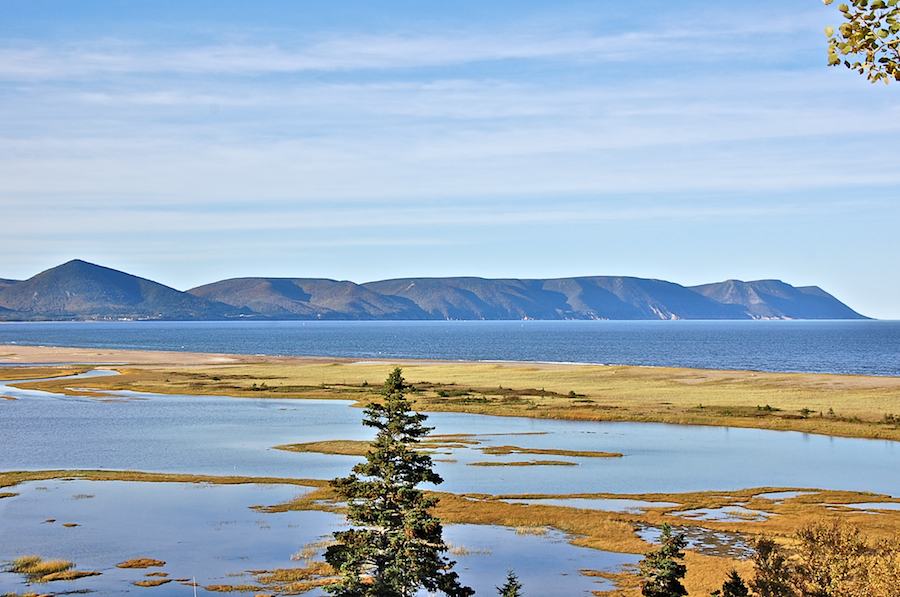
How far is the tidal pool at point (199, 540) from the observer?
31.9 meters

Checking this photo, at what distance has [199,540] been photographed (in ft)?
122

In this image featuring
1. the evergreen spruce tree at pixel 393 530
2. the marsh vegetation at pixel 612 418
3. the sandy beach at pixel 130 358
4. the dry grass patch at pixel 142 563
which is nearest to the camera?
the evergreen spruce tree at pixel 393 530

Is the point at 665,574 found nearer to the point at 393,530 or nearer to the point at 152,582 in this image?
the point at 393,530

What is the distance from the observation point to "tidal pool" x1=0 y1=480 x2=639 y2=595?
3188 cm

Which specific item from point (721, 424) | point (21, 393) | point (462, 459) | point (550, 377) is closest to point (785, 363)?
point (550, 377)

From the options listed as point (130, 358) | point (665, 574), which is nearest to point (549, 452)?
point (665, 574)

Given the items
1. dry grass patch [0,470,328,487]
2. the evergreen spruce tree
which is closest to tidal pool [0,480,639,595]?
dry grass patch [0,470,328,487]

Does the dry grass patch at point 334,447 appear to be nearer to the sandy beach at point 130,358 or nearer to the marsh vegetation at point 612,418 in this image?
the marsh vegetation at point 612,418

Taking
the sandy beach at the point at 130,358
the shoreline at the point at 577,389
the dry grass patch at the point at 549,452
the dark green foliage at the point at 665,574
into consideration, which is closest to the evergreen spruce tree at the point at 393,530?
the dark green foliage at the point at 665,574

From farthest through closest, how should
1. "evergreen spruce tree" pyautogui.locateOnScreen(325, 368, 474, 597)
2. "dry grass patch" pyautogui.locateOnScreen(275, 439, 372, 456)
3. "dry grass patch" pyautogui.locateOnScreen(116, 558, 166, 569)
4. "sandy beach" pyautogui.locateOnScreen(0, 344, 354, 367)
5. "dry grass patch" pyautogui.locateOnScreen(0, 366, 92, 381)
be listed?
"sandy beach" pyautogui.locateOnScreen(0, 344, 354, 367) < "dry grass patch" pyautogui.locateOnScreen(0, 366, 92, 381) < "dry grass patch" pyautogui.locateOnScreen(275, 439, 372, 456) < "dry grass patch" pyautogui.locateOnScreen(116, 558, 166, 569) < "evergreen spruce tree" pyautogui.locateOnScreen(325, 368, 474, 597)

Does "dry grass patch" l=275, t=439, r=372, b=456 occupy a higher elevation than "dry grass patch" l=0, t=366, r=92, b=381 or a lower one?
lower

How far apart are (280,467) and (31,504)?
51.5ft

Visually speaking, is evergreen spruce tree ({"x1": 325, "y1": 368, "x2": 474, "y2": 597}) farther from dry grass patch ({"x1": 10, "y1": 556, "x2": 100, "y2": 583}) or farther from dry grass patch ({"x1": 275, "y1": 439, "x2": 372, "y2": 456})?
dry grass patch ({"x1": 275, "y1": 439, "x2": 372, "y2": 456})

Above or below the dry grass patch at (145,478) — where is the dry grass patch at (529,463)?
above
